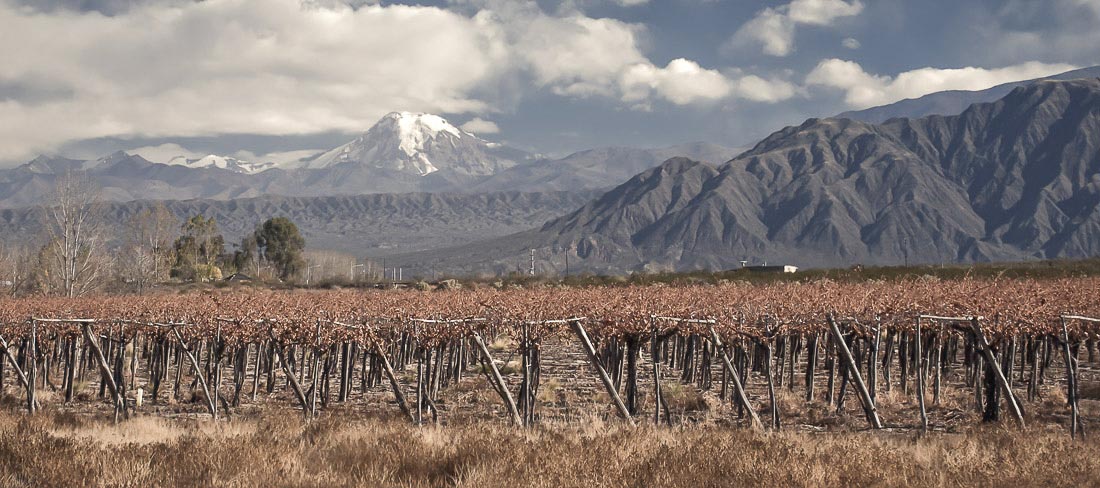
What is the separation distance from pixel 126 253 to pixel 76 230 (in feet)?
114

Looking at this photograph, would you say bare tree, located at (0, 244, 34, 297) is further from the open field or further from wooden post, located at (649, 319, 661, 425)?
wooden post, located at (649, 319, 661, 425)

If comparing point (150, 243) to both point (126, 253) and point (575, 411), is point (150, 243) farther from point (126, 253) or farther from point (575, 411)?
point (575, 411)

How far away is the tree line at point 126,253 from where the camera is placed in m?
72.5

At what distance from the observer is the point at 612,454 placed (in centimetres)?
1288

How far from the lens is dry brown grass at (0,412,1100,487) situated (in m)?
11.5

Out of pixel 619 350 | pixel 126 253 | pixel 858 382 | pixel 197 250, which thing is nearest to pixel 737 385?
pixel 858 382

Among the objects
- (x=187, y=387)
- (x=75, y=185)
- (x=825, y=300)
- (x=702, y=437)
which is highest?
(x=75, y=185)

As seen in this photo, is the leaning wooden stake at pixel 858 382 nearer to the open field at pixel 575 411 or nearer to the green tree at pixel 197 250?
the open field at pixel 575 411

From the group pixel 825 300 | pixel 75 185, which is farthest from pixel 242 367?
pixel 75 185

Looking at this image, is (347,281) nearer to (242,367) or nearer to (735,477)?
(242,367)

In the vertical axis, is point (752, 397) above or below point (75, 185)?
below

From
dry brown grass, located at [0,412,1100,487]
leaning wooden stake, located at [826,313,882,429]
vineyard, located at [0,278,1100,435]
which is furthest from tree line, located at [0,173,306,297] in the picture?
leaning wooden stake, located at [826,313,882,429]

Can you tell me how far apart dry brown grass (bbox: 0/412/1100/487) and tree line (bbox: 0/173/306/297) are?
55.2m

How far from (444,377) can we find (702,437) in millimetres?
17267
